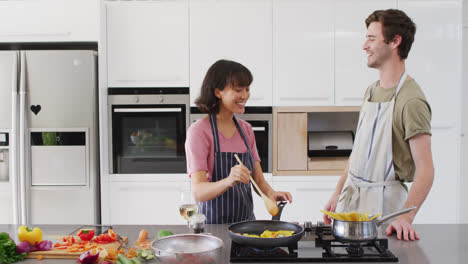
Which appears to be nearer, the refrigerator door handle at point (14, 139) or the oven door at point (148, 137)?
the refrigerator door handle at point (14, 139)

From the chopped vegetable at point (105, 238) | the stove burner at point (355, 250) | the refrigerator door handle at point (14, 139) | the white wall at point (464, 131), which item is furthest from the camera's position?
the white wall at point (464, 131)

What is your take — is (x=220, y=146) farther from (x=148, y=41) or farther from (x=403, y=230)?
(x=148, y=41)

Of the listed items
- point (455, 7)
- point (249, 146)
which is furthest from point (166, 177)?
point (455, 7)

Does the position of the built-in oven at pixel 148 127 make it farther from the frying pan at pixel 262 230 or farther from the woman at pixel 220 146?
the frying pan at pixel 262 230

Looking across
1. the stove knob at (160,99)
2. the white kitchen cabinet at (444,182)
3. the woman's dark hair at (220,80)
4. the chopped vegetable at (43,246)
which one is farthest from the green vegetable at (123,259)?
the white kitchen cabinet at (444,182)

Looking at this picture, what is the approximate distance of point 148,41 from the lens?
318cm

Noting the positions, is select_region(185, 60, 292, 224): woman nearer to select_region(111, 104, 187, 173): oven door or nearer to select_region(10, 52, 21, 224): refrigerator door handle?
select_region(111, 104, 187, 173): oven door

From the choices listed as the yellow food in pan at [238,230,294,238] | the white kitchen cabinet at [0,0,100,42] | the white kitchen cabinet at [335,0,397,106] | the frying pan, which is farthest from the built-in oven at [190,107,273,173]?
the yellow food in pan at [238,230,294,238]

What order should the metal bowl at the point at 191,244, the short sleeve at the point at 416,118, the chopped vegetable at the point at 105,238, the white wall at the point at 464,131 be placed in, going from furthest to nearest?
the white wall at the point at 464,131
the short sleeve at the point at 416,118
the chopped vegetable at the point at 105,238
the metal bowl at the point at 191,244

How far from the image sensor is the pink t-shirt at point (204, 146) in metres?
1.71

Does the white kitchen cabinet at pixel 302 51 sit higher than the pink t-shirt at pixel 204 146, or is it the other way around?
the white kitchen cabinet at pixel 302 51

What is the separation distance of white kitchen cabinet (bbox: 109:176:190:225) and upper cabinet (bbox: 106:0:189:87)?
78 cm

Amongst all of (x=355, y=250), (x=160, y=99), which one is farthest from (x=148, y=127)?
(x=355, y=250)

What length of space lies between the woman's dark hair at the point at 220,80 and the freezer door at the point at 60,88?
1616mm
